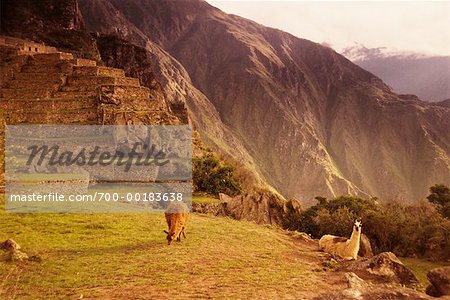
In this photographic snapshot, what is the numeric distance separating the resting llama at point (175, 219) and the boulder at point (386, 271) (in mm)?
6123

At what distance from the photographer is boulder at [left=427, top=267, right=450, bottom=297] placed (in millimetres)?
10328

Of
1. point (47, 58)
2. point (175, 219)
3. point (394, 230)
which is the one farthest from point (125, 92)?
point (175, 219)

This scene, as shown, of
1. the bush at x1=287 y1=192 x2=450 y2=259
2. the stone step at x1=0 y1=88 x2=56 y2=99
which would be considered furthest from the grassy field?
the stone step at x1=0 y1=88 x2=56 y2=99

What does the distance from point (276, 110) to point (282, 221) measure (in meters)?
147

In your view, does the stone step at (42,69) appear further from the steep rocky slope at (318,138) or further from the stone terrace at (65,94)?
the steep rocky slope at (318,138)

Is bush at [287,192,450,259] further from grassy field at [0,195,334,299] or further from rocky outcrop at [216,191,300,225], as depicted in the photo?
grassy field at [0,195,334,299]

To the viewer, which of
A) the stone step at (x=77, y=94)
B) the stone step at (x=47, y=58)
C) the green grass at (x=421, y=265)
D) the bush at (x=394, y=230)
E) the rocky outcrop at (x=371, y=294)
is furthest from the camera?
the stone step at (x=47, y=58)

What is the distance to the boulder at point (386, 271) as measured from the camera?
492 inches

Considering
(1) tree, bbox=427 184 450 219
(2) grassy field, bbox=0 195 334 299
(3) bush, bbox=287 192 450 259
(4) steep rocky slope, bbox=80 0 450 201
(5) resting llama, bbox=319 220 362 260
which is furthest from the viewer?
(4) steep rocky slope, bbox=80 0 450 201

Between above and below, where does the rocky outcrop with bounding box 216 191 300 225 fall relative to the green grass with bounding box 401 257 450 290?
above

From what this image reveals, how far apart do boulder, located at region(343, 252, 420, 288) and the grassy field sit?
5.29ft

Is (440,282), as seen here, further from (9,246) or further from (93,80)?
(93,80)

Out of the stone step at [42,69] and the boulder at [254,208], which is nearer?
the boulder at [254,208]

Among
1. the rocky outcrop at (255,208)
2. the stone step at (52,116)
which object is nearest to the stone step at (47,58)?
the stone step at (52,116)
